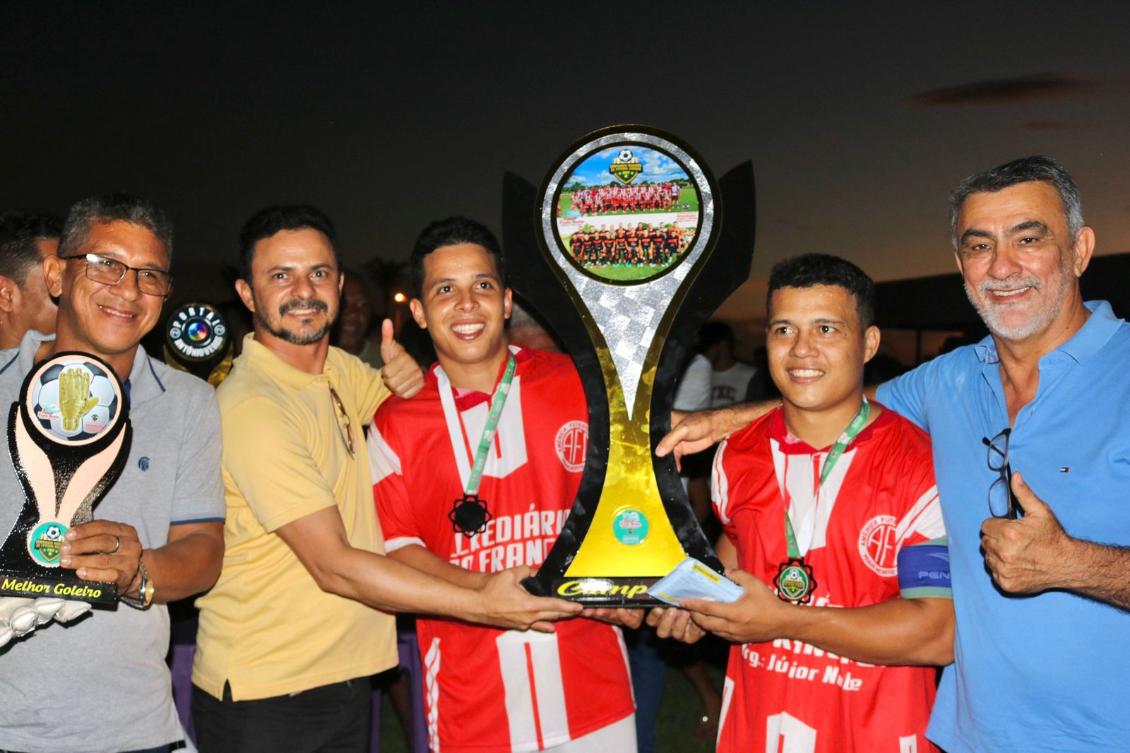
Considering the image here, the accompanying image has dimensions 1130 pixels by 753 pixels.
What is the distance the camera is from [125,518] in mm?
2445

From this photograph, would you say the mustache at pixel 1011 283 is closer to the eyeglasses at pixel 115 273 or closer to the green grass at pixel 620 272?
the green grass at pixel 620 272

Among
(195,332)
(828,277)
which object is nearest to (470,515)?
(828,277)

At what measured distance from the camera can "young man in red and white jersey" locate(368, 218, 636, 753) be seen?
9.26 feet

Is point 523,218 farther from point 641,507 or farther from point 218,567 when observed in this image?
point 218,567

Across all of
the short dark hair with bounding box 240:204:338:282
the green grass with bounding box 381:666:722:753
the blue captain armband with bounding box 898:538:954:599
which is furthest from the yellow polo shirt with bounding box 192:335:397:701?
the green grass with bounding box 381:666:722:753

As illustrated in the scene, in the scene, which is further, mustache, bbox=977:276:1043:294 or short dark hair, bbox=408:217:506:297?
short dark hair, bbox=408:217:506:297

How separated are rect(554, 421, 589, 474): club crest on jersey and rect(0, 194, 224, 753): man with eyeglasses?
3.18 ft

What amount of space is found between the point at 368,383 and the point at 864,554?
1.72m

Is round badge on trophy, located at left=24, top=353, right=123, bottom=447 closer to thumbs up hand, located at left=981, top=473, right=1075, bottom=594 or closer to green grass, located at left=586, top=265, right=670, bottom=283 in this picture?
green grass, located at left=586, top=265, right=670, bottom=283

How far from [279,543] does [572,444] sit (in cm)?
90

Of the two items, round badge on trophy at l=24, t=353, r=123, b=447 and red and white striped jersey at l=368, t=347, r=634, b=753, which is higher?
round badge on trophy at l=24, t=353, r=123, b=447

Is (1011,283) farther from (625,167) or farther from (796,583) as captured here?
(625,167)

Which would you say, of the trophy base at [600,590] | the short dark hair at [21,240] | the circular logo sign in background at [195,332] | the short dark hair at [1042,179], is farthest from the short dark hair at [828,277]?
the circular logo sign in background at [195,332]

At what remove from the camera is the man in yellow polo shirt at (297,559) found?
2754 millimetres
